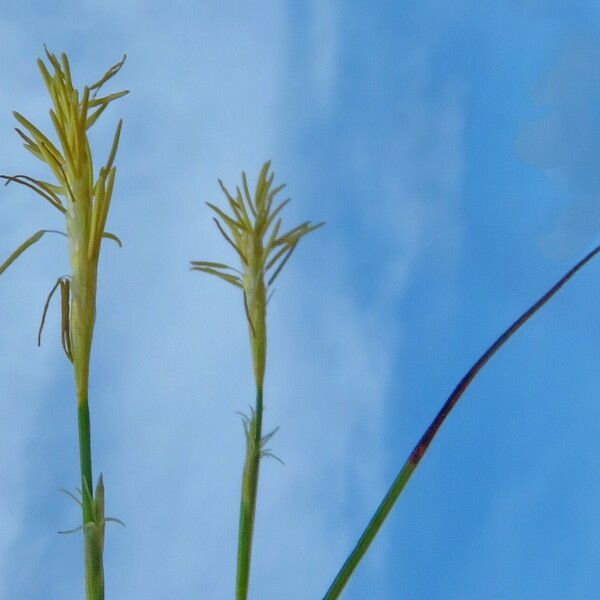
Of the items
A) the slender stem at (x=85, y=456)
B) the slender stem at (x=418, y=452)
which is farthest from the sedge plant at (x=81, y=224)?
the slender stem at (x=418, y=452)

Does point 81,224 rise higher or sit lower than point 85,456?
higher

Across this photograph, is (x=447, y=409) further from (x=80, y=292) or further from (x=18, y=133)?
(x=18, y=133)

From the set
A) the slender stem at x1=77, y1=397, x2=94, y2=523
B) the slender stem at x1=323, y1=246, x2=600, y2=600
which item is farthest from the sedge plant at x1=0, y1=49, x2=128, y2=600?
the slender stem at x1=323, y1=246, x2=600, y2=600

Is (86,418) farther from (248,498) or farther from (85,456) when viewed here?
(248,498)

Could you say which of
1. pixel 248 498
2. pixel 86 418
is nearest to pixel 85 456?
pixel 86 418

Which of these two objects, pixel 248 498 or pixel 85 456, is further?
pixel 248 498

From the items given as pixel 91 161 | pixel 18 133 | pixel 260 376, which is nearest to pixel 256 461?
pixel 260 376

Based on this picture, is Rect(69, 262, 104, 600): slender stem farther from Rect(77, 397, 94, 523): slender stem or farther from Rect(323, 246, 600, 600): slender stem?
Rect(323, 246, 600, 600): slender stem
